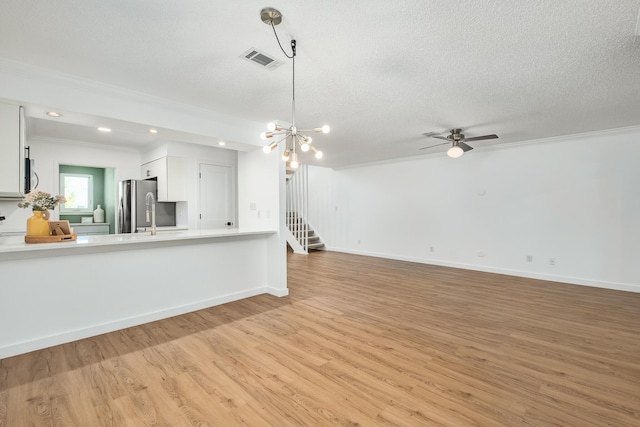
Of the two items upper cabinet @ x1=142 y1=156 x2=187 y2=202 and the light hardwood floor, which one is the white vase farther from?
the light hardwood floor

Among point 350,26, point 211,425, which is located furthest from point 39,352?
point 350,26

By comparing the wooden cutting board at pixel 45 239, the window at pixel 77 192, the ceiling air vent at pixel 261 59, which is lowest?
the wooden cutting board at pixel 45 239

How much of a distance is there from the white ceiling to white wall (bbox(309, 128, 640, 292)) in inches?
51.4

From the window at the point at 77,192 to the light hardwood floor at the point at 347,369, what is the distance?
531 cm

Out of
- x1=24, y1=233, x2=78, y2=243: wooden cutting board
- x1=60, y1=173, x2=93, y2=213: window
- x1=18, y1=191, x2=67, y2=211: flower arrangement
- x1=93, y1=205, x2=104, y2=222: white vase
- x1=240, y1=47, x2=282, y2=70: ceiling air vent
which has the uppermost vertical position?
x1=240, y1=47, x2=282, y2=70: ceiling air vent

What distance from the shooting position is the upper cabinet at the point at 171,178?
545 cm

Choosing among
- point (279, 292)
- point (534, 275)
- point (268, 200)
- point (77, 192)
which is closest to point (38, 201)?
point (268, 200)

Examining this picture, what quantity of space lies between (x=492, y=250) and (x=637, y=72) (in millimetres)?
3766

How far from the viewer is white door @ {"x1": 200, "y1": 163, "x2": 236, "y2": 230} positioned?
19.1 feet

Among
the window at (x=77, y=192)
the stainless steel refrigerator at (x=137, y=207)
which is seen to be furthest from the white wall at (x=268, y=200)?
the window at (x=77, y=192)

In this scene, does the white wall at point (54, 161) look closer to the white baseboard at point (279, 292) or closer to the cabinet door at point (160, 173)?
the cabinet door at point (160, 173)

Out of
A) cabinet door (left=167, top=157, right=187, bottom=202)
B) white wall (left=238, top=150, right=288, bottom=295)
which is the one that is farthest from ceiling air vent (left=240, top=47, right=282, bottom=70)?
cabinet door (left=167, top=157, right=187, bottom=202)

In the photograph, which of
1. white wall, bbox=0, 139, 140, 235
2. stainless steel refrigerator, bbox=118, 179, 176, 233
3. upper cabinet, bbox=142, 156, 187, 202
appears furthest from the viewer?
stainless steel refrigerator, bbox=118, 179, 176, 233

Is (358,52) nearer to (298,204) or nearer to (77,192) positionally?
(298,204)
